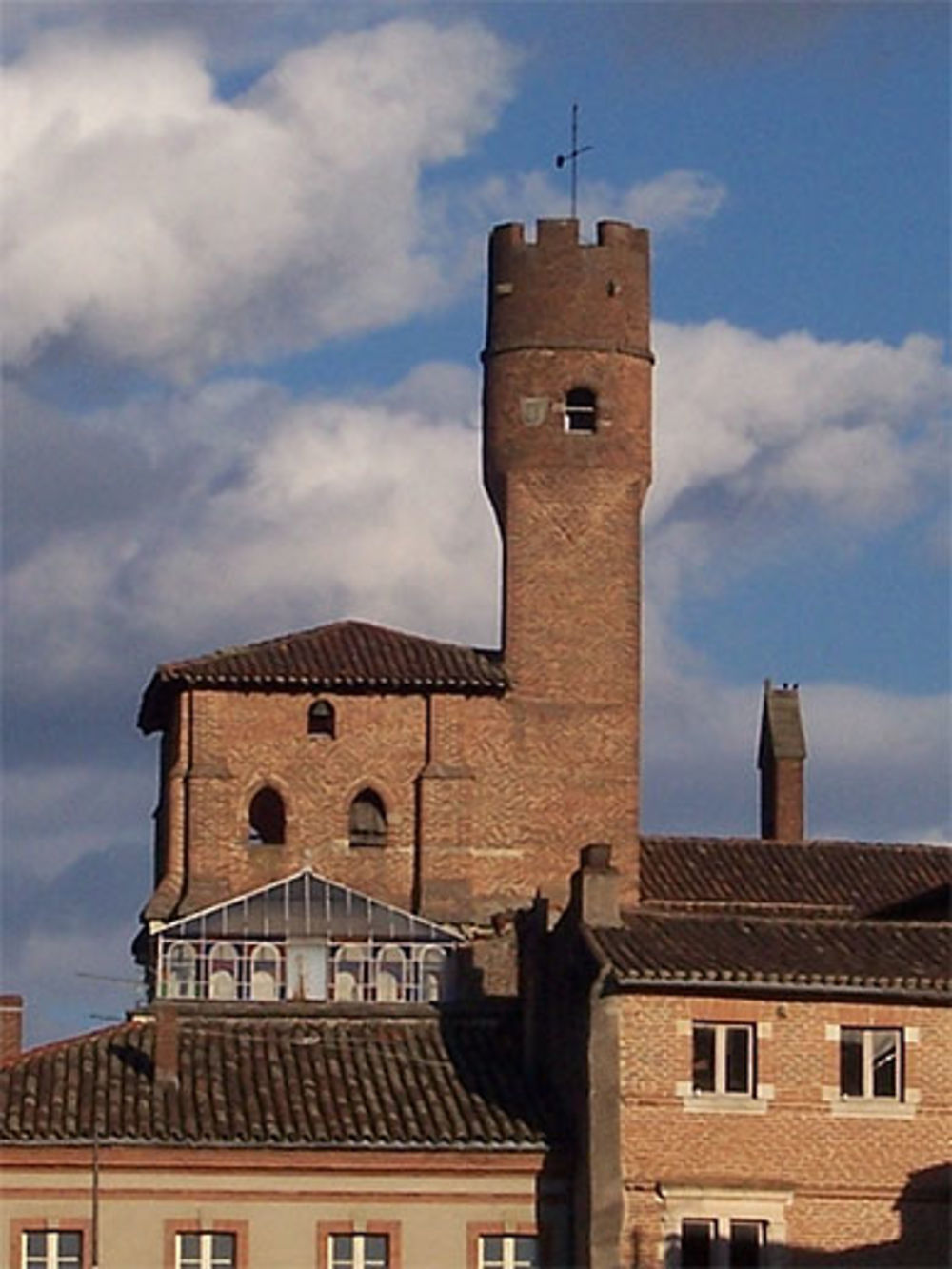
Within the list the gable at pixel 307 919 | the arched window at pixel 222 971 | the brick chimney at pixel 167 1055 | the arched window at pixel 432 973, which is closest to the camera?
the brick chimney at pixel 167 1055

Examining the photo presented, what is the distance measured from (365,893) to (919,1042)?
24483 millimetres

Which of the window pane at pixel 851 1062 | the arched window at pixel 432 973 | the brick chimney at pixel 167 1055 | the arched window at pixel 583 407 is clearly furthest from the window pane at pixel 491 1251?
the arched window at pixel 583 407

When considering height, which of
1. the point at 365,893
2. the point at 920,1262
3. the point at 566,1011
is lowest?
the point at 920,1262

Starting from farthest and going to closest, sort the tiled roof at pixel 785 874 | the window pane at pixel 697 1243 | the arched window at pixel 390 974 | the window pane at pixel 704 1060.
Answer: the tiled roof at pixel 785 874
the arched window at pixel 390 974
the window pane at pixel 704 1060
the window pane at pixel 697 1243

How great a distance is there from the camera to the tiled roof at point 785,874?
259 ft

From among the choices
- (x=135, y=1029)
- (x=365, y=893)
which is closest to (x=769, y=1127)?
(x=135, y=1029)

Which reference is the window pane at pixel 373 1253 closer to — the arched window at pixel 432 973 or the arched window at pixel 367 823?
the arched window at pixel 432 973

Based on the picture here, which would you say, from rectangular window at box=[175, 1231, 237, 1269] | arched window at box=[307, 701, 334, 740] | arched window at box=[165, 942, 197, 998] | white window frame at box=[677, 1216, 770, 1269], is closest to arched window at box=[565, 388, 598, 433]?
arched window at box=[307, 701, 334, 740]

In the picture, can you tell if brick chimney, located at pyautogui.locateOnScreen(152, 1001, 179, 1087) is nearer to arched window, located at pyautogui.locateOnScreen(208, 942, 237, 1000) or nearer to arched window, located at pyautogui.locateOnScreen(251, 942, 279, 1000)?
arched window, located at pyautogui.locateOnScreen(208, 942, 237, 1000)

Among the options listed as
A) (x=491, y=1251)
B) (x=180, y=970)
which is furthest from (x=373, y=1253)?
(x=180, y=970)

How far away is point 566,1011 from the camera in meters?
57.3

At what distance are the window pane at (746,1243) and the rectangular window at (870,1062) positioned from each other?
224 cm

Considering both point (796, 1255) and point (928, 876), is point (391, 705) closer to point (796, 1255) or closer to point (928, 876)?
point (928, 876)

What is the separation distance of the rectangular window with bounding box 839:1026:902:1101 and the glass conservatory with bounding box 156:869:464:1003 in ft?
55.0
